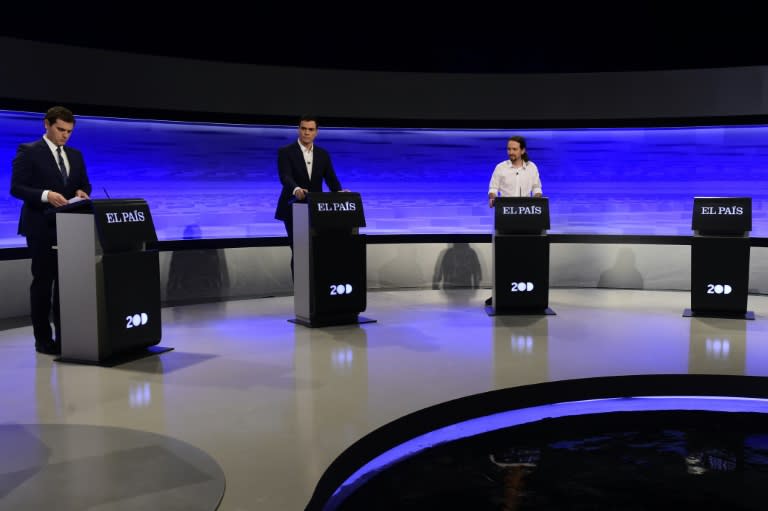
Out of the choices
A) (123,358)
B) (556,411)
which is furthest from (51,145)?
(556,411)

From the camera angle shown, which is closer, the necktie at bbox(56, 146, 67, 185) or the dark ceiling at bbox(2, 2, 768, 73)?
the necktie at bbox(56, 146, 67, 185)

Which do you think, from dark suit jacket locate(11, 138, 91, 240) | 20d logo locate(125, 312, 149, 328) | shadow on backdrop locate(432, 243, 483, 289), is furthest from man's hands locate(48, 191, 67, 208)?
shadow on backdrop locate(432, 243, 483, 289)

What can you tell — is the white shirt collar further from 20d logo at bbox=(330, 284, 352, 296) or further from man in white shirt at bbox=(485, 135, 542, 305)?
man in white shirt at bbox=(485, 135, 542, 305)

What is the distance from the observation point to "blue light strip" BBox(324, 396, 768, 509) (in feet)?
10.3

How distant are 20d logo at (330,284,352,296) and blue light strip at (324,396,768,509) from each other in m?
2.01

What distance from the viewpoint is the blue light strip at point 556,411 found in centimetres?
314

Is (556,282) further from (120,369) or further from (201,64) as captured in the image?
(120,369)

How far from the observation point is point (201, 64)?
258 inches

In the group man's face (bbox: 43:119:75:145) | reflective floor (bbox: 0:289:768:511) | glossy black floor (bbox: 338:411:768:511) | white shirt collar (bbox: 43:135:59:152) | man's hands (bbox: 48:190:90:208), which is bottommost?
glossy black floor (bbox: 338:411:768:511)

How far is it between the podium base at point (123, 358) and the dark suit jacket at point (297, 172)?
1813mm

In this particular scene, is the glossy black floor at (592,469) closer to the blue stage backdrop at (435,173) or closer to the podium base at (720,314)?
the podium base at (720,314)

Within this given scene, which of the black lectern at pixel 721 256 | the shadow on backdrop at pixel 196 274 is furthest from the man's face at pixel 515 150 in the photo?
the shadow on backdrop at pixel 196 274

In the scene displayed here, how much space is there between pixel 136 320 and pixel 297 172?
6.84 ft

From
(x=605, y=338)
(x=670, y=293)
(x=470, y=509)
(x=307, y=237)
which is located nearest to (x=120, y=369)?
(x=307, y=237)
